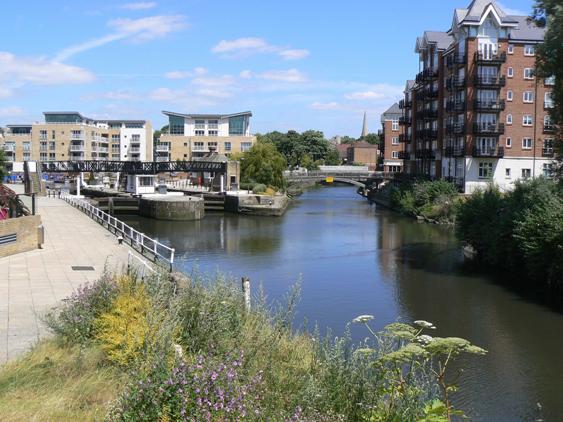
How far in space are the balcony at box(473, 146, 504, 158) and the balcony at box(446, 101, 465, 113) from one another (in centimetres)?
408

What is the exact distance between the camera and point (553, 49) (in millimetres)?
26656

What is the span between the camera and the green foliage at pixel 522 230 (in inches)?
1047

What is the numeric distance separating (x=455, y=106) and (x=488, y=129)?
4284 mm

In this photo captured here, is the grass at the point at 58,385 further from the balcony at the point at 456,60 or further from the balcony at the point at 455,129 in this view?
A: the balcony at the point at 456,60

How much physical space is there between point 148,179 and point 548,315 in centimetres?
5722

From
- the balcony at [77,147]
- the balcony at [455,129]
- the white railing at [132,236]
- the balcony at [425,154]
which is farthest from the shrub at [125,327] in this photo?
the balcony at [77,147]

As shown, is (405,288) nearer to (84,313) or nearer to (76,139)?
(84,313)

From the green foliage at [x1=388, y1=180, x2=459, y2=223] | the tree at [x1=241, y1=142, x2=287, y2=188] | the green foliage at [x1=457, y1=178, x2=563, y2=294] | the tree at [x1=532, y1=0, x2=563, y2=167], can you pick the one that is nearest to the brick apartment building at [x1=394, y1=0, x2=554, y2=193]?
the green foliage at [x1=388, y1=180, x2=459, y2=223]

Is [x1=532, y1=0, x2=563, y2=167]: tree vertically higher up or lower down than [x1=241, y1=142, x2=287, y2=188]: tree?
higher up

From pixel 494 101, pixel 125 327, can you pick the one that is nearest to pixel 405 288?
pixel 125 327

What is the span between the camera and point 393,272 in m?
32.1

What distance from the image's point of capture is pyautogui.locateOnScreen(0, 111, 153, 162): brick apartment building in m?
129

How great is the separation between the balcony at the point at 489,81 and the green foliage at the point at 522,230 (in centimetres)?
2427

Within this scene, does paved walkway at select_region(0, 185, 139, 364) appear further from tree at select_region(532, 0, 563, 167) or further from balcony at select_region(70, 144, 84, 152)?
balcony at select_region(70, 144, 84, 152)
